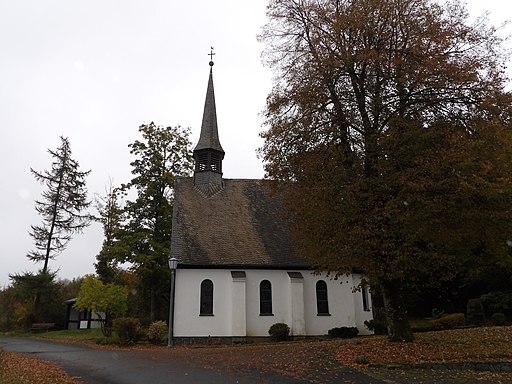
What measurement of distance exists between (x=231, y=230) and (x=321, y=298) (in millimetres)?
6231

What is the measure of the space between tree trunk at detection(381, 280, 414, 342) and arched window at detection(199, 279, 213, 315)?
393 inches

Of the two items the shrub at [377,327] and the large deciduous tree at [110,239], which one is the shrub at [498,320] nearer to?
the shrub at [377,327]

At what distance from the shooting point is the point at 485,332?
1485 centimetres

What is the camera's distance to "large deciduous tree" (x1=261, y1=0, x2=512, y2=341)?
11641mm

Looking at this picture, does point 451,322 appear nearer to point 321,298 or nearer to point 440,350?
point 321,298

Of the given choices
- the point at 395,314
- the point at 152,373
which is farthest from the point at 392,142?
the point at 152,373

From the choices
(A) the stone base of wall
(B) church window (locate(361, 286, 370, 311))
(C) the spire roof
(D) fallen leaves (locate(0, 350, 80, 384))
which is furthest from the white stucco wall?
(D) fallen leaves (locate(0, 350, 80, 384))

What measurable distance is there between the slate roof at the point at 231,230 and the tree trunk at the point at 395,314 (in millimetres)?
8267

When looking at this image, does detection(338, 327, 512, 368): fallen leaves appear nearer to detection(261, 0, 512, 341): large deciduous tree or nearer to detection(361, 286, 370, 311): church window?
detection(261, 0, 512, 341): large deciduous tree

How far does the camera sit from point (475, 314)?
20250mm

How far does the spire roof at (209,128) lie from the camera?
85.5 ft

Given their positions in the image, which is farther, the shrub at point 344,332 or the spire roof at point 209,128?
the spire roof at point 209,128

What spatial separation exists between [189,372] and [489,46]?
13403 millimetres

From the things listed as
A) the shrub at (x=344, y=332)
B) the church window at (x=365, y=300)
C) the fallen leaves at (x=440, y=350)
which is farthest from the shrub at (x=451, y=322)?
the fallen leaves at (x=440, y=350)
